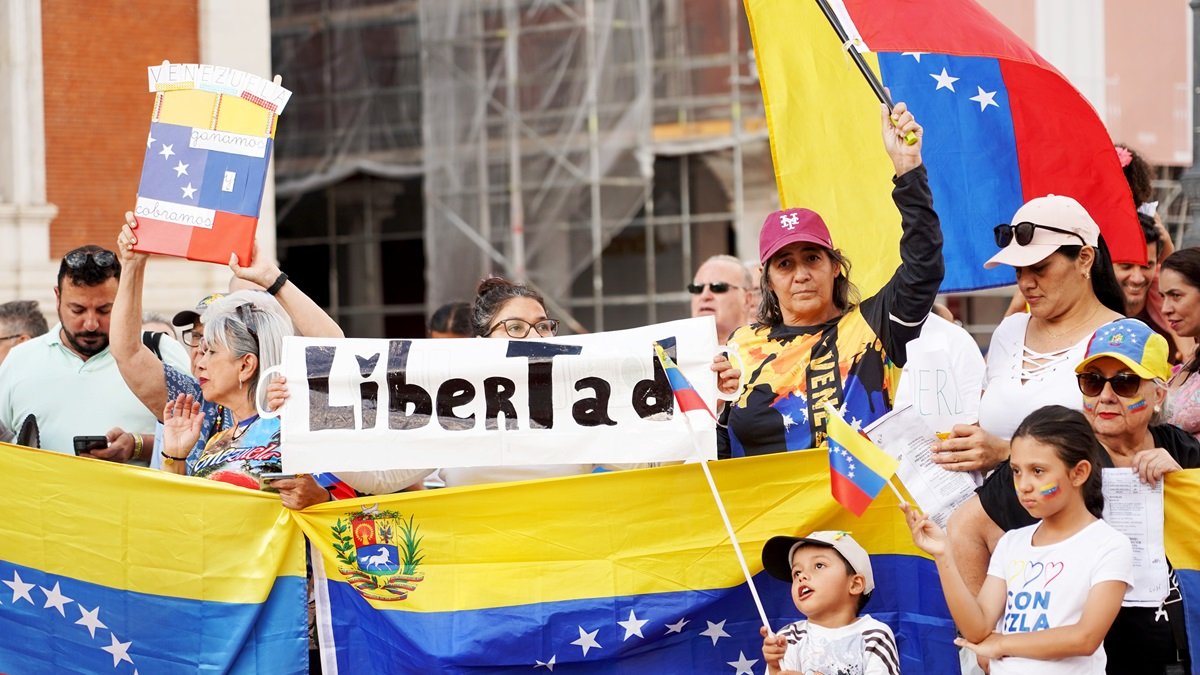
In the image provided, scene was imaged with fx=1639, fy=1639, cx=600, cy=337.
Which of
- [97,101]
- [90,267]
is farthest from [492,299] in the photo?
[97,101]

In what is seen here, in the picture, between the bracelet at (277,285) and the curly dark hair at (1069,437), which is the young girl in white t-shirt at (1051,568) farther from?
the bracelet at (277,285)

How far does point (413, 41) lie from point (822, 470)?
19464 millimetres

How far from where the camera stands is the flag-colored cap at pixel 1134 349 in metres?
4.52

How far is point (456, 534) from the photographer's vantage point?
5.27 metres

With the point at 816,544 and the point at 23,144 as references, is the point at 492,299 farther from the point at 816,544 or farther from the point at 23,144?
the point at 23,144

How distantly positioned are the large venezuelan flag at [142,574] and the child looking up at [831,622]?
166cm

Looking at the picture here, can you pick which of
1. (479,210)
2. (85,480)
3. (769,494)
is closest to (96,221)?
(479,210)

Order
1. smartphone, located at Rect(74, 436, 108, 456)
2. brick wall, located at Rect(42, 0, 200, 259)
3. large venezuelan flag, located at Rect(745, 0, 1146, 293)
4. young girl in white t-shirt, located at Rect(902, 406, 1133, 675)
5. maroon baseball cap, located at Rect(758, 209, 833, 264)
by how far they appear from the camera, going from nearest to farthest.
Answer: young girl in white t-shirt, located at Rect(902, 406, 1133, 675), maroon baseball cap, located at Rect(758, 209, 833, 264), large venezuelan flag, located at Rect(745, 0, 1146, 293), smartphone, located at Rect(74, 436, 108, 456), brick wall, located at Rect(42, 0, 200, 259)

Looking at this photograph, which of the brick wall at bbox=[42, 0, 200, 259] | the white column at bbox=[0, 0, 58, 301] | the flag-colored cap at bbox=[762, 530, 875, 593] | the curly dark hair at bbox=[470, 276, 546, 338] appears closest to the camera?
the flag-colored cap at bbox=[762, 530, 875, 593]

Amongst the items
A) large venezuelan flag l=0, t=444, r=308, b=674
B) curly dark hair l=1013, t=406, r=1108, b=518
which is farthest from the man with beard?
curly dark hair l=1013, t=406, r=1108, b=518

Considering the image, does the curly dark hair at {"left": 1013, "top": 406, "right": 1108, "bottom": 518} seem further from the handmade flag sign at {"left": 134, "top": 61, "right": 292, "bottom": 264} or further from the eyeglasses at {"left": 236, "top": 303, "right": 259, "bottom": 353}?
the handmade flag sign at {"left": 134, "top": 61, "right": 292, "bottom": 264}

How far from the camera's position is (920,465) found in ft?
16.6

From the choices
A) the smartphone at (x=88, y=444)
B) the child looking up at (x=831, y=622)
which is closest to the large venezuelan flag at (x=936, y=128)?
the child looking up at (x=831, y=622)

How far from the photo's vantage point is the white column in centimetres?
1705
